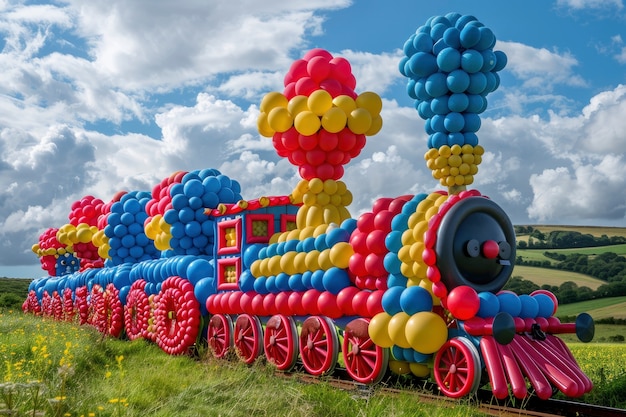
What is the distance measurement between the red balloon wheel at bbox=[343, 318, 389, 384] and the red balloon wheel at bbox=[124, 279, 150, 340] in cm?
685

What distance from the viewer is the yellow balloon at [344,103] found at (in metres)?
11.4

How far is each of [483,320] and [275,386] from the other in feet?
8.23

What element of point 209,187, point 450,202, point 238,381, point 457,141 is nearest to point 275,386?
point 238,381

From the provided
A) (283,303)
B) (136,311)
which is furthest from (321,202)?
(136,311)

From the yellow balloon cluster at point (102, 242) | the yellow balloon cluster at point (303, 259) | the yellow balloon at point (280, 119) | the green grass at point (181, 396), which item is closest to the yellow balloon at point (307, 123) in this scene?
the yellow balloon at point (280, 119)

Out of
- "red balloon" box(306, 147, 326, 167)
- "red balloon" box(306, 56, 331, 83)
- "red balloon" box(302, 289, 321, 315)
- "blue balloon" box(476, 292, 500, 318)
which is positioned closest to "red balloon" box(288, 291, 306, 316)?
"red balloon" box(302, 289, 321, 315)

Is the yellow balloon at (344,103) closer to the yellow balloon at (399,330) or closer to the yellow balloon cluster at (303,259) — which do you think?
the yellow balloon cluster at (303,259)

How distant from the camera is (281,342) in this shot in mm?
10719

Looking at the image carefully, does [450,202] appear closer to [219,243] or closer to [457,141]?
[457,141]

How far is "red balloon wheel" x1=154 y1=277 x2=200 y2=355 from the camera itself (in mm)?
12742

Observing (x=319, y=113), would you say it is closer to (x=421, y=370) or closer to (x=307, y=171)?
(x=307, y=171)

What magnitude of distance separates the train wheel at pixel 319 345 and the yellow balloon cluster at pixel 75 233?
1314 cm

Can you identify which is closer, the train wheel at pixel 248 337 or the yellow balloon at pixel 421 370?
the yellow balloon at pixel 421 370

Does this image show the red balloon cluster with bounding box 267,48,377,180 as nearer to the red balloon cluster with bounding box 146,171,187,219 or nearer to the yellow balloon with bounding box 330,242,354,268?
the yellow balloon with bounding box 330,242,354,268
